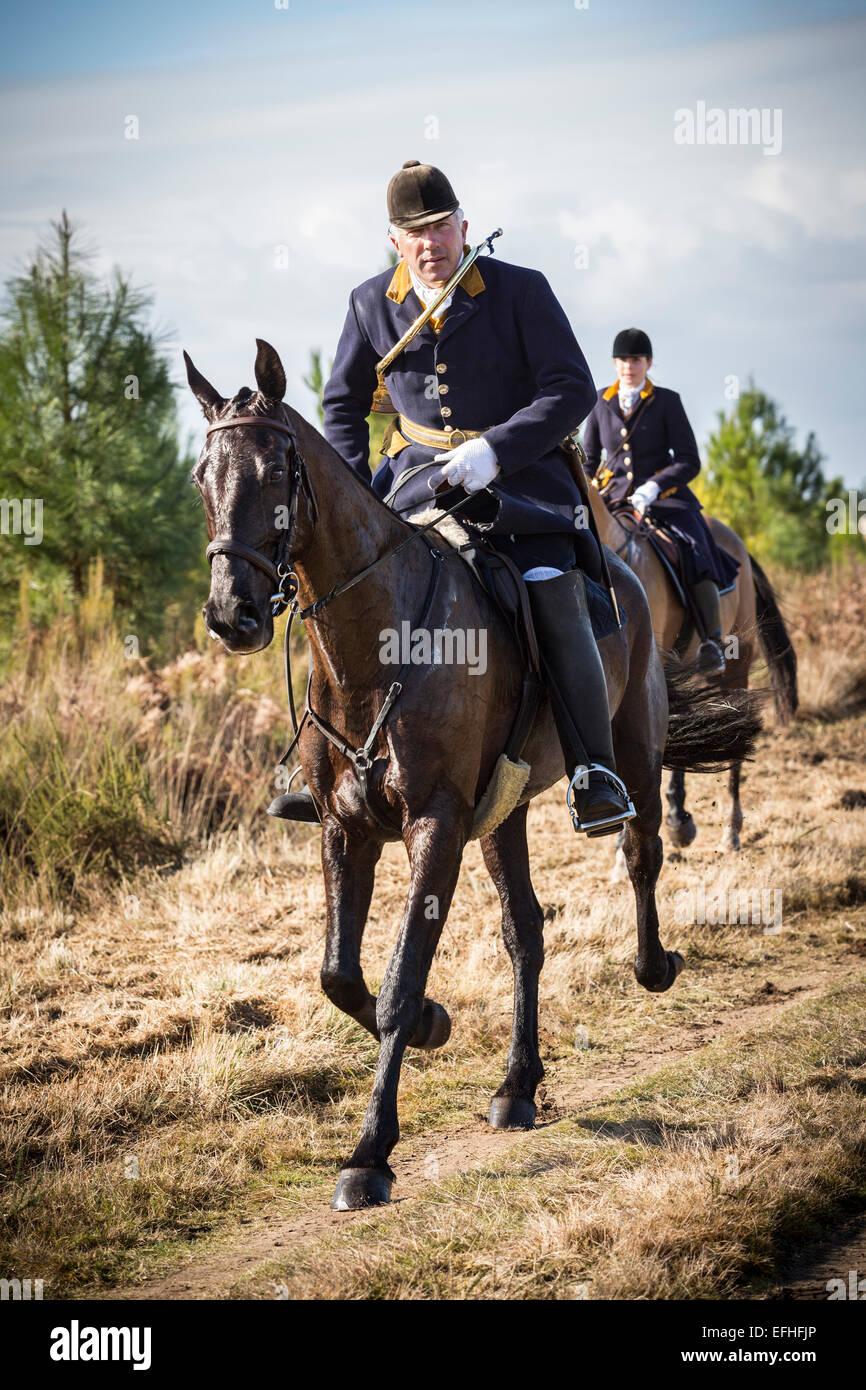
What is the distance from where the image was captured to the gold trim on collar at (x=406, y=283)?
15.9 feet

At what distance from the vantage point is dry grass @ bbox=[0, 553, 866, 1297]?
3742 mm

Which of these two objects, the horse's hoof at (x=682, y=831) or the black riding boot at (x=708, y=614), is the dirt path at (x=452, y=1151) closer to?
the horse's hoof at (x=682, y=831)

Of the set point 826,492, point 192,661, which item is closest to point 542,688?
point 192,661

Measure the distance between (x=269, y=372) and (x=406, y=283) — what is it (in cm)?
137

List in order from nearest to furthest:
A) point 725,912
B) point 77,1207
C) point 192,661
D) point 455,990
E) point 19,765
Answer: point 77,1207 < point 455,990 < point 725,912 < point 19,765 < point 192,661

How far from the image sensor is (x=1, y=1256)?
3.76 meters

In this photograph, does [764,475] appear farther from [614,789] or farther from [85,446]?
[614,789]

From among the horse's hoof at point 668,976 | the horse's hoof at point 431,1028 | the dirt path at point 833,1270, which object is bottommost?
the dirt path at point 833,1270

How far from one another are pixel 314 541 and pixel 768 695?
3674mm

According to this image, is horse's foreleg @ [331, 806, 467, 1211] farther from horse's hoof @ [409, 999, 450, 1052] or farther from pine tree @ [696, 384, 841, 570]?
pine tree @ [696, 384, 841, 570]

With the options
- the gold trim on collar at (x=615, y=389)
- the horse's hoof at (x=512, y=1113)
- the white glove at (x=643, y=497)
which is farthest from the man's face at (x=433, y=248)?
the gold trim on collar at (x=615, y=389)

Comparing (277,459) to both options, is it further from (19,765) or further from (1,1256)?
(19,765)

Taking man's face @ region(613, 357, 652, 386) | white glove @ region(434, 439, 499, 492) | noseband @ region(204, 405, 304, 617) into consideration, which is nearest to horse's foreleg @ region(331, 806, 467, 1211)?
noseband @ region(204, 405, 304, 617)

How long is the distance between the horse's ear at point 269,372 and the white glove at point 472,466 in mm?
836
